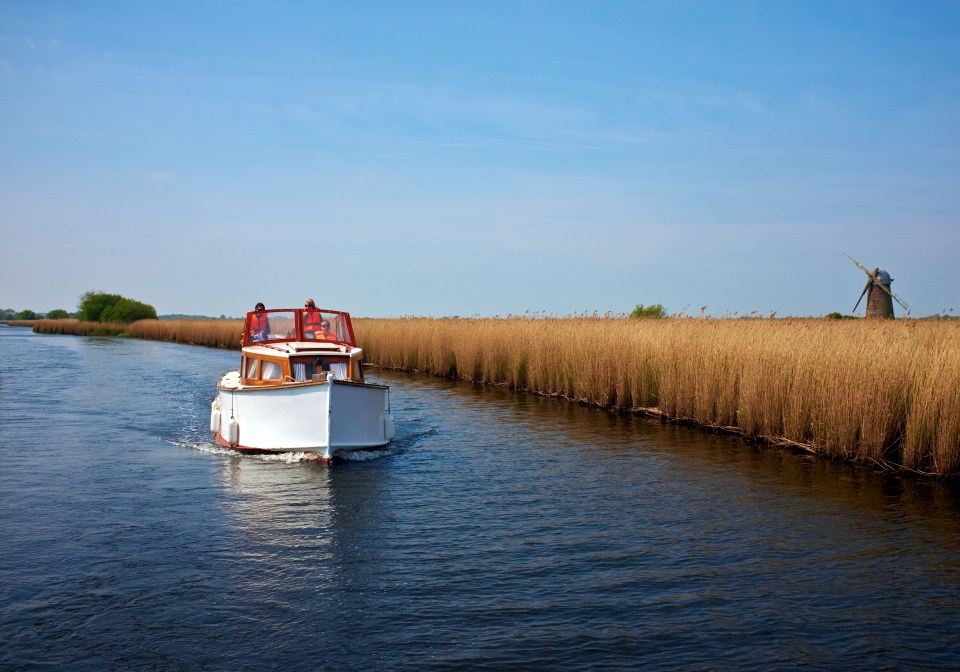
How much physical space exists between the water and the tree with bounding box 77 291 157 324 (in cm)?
7111

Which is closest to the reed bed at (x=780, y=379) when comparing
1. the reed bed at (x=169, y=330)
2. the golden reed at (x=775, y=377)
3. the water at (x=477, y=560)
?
the golden reed at (x=775, y=377)

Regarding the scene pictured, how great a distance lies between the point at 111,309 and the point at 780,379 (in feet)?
268

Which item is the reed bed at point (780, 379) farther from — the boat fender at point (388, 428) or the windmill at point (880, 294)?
the windmill at point (880, 294)

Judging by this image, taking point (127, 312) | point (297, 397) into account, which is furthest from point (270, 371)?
point (127, 312)

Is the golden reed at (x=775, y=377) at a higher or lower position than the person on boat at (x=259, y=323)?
lower

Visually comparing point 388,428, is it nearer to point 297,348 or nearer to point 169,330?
point 297,348

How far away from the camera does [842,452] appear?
472 inches

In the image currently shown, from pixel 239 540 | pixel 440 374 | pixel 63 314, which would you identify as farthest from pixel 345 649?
pixel 63 314

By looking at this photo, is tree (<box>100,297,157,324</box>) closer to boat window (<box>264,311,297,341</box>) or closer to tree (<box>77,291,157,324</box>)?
tree (<box>77,291,157,324</box>)

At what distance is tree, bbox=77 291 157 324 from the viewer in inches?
3103

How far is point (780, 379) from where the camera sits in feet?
43.3

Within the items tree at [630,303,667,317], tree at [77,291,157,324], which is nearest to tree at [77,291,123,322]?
tree at [77,291,157,324]

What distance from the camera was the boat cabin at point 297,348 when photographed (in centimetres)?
1351

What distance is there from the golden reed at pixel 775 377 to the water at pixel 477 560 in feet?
2.10
